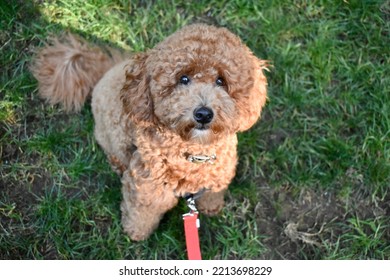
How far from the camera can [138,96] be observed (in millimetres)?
2268

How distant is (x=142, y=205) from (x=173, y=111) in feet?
2.55

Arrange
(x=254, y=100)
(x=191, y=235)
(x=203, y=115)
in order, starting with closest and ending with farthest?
1. (x=203, y=115)
2. (x=254, y=100)
3. (x=191, y=235)

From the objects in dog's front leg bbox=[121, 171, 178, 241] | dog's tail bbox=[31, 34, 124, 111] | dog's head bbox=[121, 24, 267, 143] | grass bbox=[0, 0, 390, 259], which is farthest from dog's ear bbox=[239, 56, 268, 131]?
dog's tail bbox=[31, 34, 124, 111]

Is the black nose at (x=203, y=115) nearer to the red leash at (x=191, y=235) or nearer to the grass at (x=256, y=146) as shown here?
the red leash at (x=191, y=235)

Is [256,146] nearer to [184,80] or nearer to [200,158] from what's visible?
[200,158]

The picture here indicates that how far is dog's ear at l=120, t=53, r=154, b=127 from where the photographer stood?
2268 mm

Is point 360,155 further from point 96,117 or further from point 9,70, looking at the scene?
point 9,70

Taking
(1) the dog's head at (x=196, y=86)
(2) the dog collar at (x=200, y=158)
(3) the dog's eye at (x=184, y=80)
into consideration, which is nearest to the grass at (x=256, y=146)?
(2) the dog collar at (x=200, y=158)

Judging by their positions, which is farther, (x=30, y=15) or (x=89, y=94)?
(x=30, y=15)

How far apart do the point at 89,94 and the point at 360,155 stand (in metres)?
1.77

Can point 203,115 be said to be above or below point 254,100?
above

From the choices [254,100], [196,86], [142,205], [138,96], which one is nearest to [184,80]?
[196,86]

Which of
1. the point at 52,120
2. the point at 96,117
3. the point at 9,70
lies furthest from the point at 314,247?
the point at 9,70

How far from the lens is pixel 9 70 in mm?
3279
